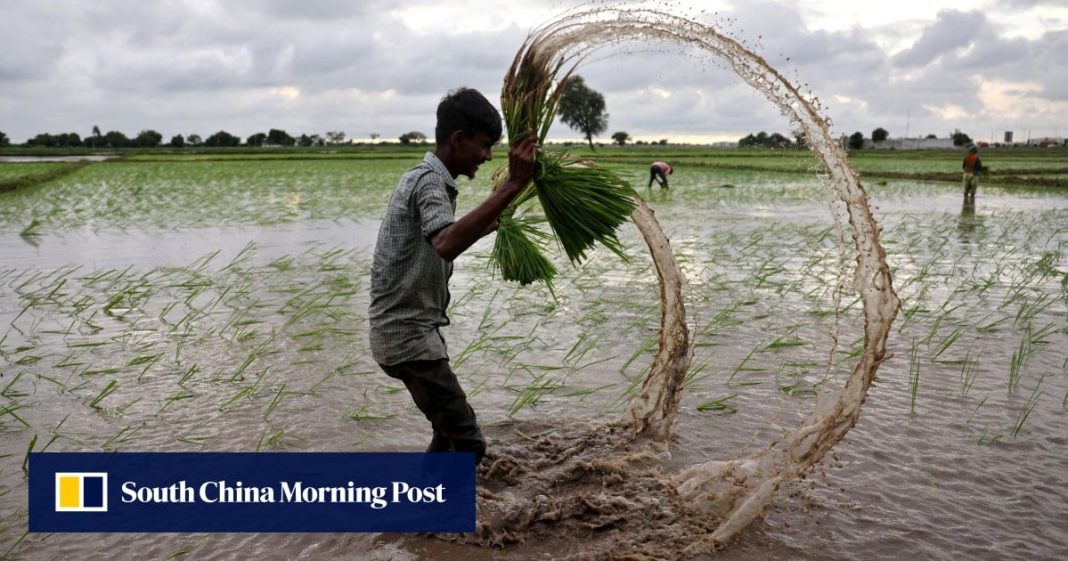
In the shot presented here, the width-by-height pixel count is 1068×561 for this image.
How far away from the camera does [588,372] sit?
439cm

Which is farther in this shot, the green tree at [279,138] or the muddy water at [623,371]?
the green tree at [279,138]

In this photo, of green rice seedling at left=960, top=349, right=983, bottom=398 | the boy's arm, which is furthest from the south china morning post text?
green rice seedling at left=960, top=349, right=983, bottom=398

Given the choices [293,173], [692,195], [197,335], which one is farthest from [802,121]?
[293,173]

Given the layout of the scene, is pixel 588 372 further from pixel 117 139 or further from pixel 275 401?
pixel 117 139

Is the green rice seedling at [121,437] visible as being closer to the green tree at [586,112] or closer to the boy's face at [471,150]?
the boy's face at [471,150]

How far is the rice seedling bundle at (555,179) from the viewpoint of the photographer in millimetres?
2549

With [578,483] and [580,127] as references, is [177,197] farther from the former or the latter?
[580,127]

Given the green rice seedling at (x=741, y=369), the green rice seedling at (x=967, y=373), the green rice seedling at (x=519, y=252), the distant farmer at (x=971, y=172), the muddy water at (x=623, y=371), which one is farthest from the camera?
the distant farmer at (x=971, y=172)

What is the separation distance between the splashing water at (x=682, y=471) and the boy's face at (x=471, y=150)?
47 cm

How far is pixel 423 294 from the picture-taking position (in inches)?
91.6

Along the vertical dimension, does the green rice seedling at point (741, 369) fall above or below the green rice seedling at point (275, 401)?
above

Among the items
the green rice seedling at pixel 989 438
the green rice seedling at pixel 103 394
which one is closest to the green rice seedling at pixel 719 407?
the green rice seedling at pixel 989 438

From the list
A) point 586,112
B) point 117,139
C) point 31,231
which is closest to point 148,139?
point 117,139

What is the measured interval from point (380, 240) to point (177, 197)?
15.7 m
